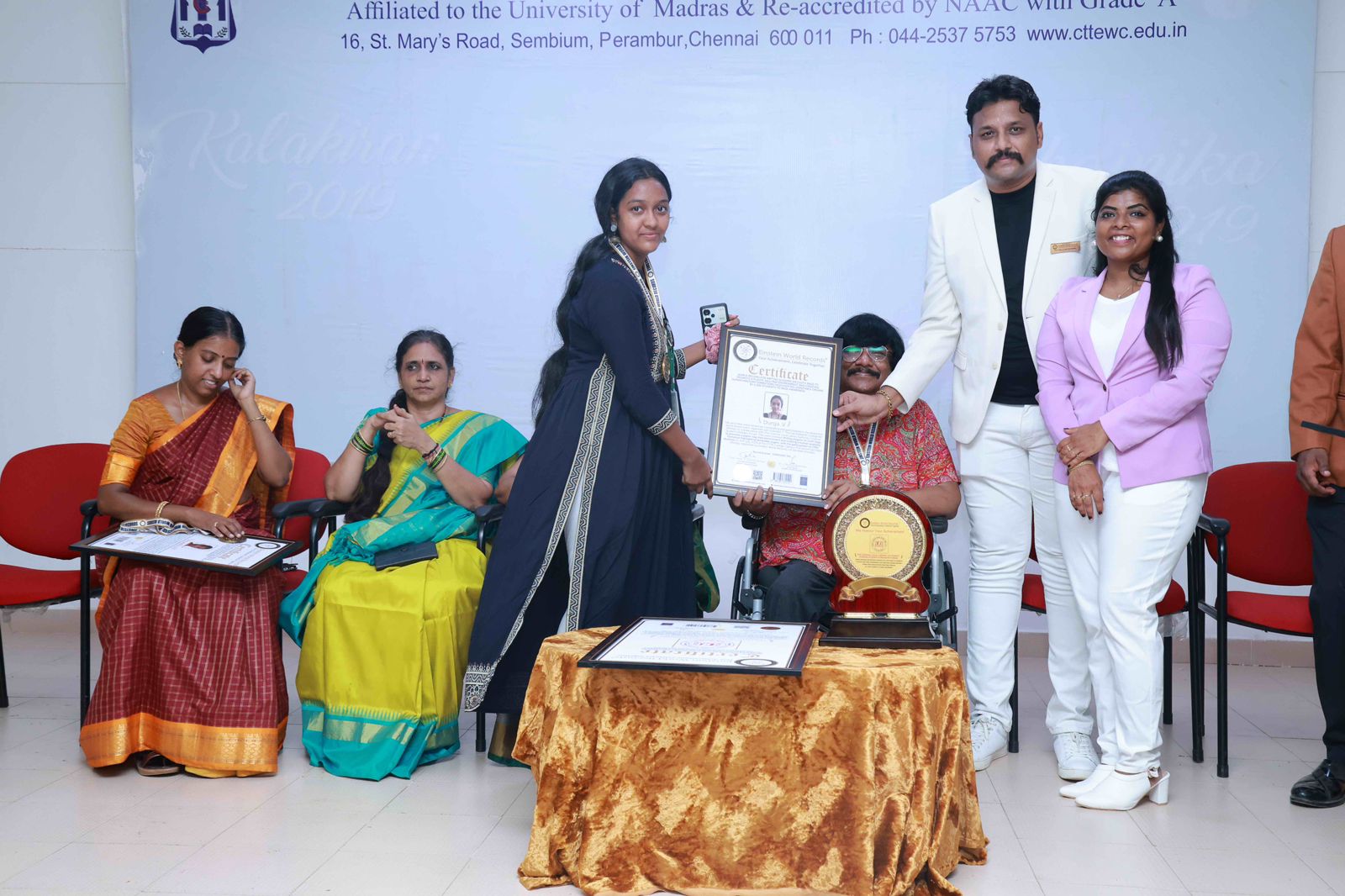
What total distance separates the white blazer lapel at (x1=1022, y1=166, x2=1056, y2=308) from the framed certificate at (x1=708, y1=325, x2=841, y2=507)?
583mm

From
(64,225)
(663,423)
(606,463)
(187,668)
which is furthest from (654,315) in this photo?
(64,225)

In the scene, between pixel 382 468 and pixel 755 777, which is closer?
pixel 755 777

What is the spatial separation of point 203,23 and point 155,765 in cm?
302

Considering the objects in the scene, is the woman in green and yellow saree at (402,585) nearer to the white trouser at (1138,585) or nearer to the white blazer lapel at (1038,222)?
the white blazer lapel at (1038,222)

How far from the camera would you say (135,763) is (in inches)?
130

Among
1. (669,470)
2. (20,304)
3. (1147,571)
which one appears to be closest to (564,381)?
(669,470)

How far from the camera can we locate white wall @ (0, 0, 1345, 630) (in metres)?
4.90

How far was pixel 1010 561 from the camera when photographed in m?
3.29

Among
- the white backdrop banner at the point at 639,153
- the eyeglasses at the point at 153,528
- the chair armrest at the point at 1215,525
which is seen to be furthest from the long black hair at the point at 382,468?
the chair armrest at the point at 1215,525

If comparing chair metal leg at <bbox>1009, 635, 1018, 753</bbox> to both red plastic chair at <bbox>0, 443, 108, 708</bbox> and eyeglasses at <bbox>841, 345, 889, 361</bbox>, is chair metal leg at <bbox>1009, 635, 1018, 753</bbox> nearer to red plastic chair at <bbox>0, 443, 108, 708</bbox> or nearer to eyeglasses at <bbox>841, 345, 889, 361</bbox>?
eyeglasses at <bbox>841, 345, 889, 361</bbox>

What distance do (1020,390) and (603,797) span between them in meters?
1.62

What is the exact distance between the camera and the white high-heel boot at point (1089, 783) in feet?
9.80

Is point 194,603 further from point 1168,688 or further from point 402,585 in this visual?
point 1168,688

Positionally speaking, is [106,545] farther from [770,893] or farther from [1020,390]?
[1020,390]
